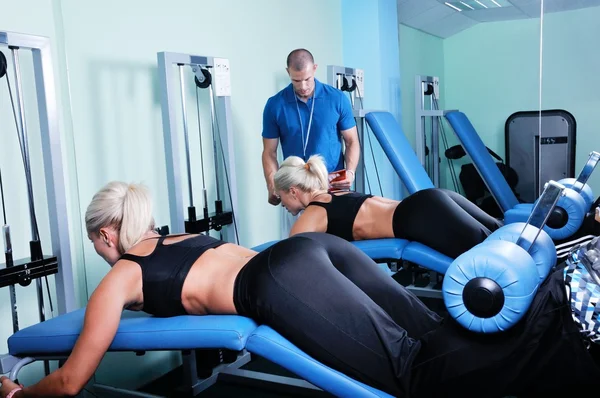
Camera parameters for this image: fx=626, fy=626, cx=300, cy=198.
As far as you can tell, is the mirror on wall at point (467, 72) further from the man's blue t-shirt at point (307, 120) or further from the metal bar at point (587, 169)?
the man's blue t-shirt at point (307, 120)

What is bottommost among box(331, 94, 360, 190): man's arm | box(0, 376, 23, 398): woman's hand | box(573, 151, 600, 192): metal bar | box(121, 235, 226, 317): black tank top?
box(0, 376, 23, 398): woman's hand

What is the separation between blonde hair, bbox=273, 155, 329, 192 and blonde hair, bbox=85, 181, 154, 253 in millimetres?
854

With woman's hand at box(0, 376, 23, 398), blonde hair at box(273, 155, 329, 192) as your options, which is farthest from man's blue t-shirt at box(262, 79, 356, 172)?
woman's hand at box(0, 376, 23, 398)

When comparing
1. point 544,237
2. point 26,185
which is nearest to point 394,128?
point 544,237

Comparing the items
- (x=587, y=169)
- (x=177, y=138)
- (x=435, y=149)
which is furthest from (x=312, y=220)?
(x=435, y=149)

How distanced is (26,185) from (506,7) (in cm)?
287

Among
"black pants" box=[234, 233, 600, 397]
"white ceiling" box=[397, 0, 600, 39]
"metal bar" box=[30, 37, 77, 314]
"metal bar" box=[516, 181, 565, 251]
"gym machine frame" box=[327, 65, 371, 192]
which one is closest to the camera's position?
"black pants" box=[234, 233, 600, 397]

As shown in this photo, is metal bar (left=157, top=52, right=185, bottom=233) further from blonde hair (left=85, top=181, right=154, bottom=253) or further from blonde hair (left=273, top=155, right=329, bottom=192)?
blonde hair (left=85, top=181, right=154, bottom=253)

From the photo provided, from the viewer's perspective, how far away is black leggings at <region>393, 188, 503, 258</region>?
98.1 inches

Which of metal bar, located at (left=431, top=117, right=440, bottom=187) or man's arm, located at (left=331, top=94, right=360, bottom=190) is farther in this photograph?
metal bar, located at (left=431, top=117, right=440, bottom=187)

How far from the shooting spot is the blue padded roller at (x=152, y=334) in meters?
1.64

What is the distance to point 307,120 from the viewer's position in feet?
11.0

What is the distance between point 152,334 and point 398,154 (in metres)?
2.26

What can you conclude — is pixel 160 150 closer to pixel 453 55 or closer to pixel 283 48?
pixel 283 48
